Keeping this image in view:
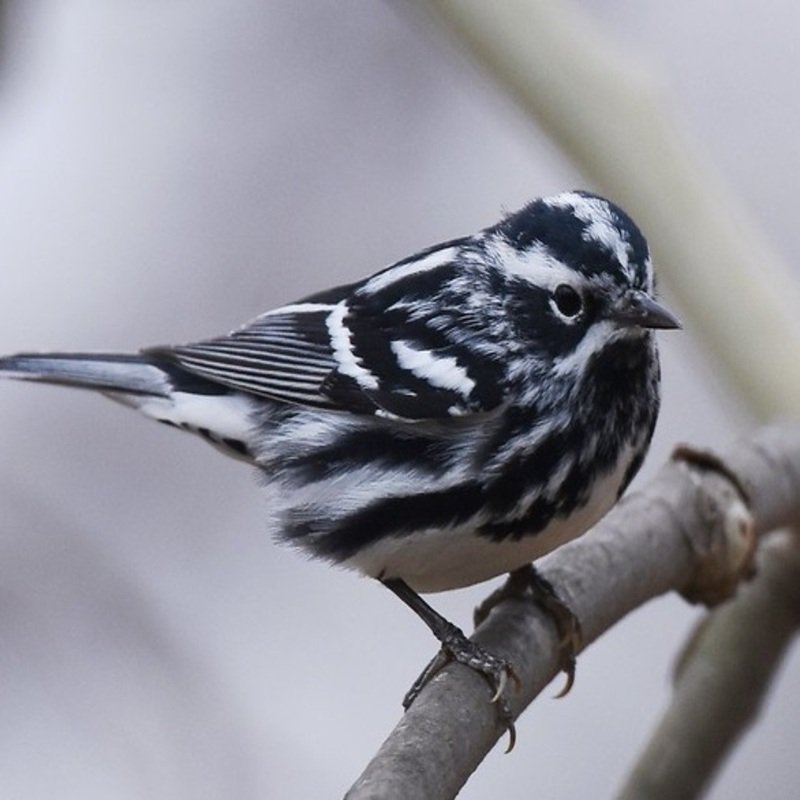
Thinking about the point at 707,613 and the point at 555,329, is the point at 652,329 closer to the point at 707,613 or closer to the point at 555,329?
the point at 555,329

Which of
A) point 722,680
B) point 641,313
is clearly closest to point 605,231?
point 641,313

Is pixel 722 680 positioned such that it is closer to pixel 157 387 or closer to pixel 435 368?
pixel 435 368

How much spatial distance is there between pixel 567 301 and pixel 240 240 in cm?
191

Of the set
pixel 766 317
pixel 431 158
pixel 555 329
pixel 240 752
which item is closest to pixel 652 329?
pixel 555 329

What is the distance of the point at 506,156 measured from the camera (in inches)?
173

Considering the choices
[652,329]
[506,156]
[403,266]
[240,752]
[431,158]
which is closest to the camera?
[652,329]

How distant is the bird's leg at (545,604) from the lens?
7.07 ft

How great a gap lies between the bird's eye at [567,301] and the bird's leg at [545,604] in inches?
13.0

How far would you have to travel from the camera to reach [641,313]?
200 cm

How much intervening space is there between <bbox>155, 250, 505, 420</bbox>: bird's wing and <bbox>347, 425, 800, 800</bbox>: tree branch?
287 millimetres

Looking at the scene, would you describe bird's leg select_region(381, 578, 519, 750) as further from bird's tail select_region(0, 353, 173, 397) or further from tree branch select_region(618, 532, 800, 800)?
bird's tail select_region(0, 353, 173, 397)

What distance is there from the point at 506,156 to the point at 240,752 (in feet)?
6.02

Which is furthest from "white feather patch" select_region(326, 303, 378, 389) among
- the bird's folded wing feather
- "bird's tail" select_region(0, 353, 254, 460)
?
"bird's tail" select_region(0, 353, 254, 460)

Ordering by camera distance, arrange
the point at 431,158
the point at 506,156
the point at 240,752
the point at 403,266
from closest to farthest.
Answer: the point at 403,266 → the point at 240,752 → the point at 431,158 → the point at 506,156
